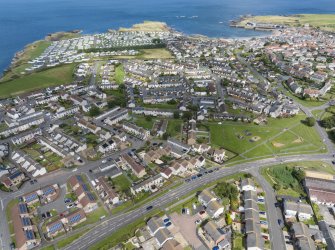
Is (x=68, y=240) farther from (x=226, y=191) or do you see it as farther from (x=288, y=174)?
(x=288, y=174)

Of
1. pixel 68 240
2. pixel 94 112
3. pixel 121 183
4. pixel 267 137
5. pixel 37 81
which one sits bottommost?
pixel 37 81

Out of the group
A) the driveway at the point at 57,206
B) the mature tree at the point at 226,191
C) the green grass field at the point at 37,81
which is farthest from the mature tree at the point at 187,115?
the green grass field at the point at 37,81

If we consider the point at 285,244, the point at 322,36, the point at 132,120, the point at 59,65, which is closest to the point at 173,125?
the point at 132,120

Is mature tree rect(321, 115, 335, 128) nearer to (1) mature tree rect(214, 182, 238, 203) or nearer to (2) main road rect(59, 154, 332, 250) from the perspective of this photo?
(2) main road rect(59, 154, 332, 250)

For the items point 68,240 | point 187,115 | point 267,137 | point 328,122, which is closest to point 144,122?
point 187,115

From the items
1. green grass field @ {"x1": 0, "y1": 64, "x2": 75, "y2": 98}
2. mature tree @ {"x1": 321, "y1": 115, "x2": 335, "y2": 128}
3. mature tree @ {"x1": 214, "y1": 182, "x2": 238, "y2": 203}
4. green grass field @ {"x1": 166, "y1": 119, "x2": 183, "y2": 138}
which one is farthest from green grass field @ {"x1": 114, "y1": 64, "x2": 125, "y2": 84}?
mature tree @ {"x1": 321, "y1": 115, "x2": 335, "y2": 128}
